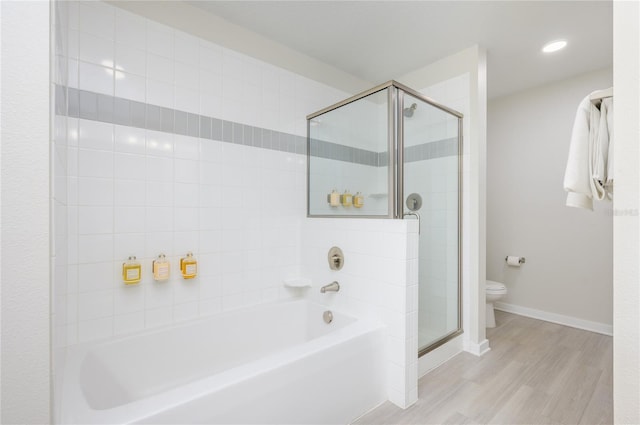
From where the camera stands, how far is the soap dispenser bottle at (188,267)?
182 centimetres

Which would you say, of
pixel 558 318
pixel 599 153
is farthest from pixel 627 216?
pixel 558 318

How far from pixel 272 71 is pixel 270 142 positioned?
0.58 meters

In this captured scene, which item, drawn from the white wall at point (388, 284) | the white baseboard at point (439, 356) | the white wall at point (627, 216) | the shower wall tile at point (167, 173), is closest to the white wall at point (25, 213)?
the shower wall tile at point (167, 173)

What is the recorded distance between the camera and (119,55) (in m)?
1.66

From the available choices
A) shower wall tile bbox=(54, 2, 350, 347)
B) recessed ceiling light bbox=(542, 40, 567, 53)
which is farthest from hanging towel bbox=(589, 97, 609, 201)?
shower wall tile bbox=(54, 2, 350, 347)

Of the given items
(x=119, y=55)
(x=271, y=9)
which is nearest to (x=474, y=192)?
(x=271, y=9)

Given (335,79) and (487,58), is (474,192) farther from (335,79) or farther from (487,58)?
(335,79)

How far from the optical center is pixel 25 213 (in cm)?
72

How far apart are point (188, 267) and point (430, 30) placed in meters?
2.44

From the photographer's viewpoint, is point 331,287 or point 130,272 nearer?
point 130,272

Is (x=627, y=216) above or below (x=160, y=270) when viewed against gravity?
above

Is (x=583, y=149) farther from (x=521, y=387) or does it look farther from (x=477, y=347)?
(x=477, y=347)

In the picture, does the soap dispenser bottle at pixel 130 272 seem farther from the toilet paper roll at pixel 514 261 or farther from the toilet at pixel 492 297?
the toilet paper roll at pixel 514 261

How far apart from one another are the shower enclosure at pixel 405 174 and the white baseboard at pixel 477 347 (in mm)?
128
